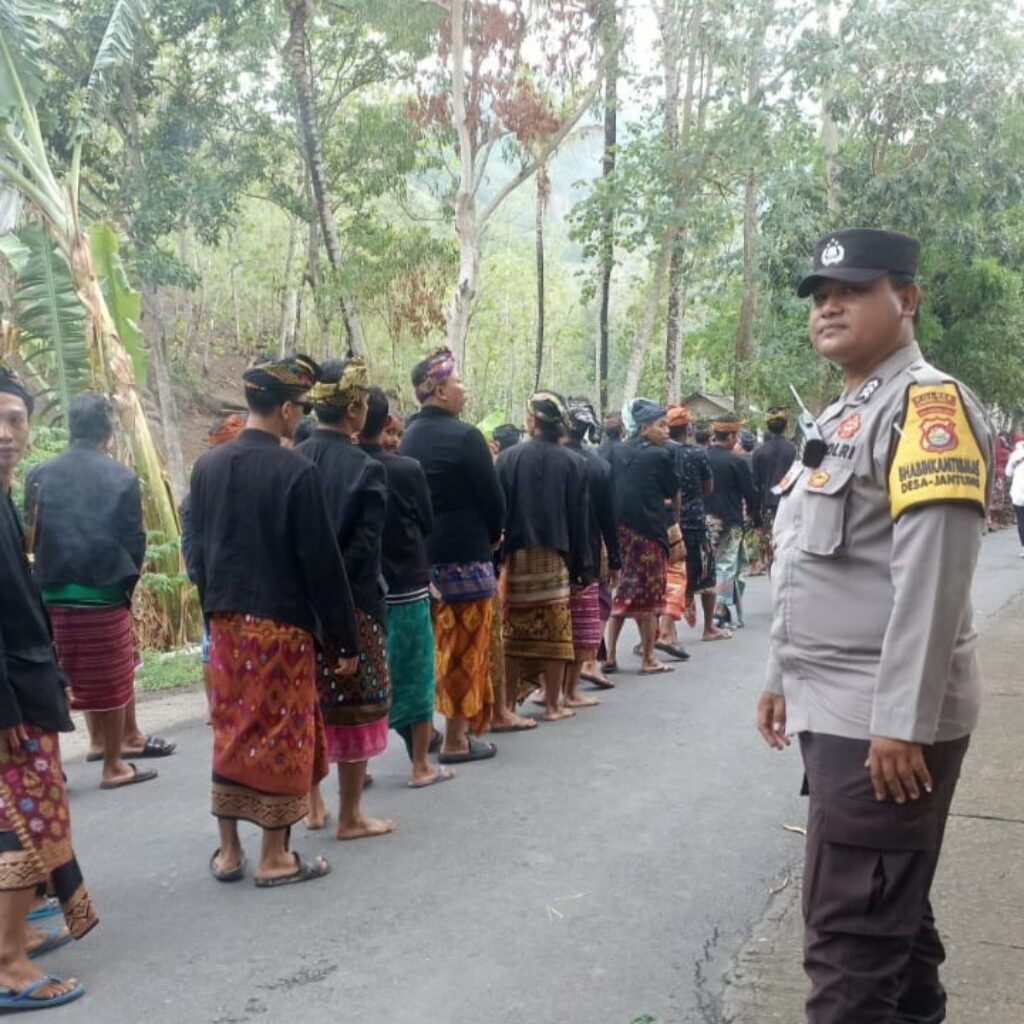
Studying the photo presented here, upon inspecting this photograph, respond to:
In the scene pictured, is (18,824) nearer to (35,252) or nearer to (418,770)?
(418,770)

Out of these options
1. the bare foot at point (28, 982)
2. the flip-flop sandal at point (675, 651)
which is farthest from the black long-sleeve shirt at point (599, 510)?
the bare foot at point (28, 982)

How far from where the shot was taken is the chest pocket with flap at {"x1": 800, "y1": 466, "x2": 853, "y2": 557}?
95.0 inches

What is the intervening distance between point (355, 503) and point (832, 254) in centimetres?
259

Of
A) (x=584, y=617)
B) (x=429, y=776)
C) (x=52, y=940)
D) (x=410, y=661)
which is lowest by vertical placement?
(x=429, y=776)

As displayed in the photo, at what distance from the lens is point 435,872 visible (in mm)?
4445

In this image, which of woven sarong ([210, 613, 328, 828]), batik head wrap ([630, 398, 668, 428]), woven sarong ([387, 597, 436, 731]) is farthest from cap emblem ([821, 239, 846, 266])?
batik head wrap ([630, 398, 668, 428])

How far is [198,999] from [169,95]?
1648 centimetres

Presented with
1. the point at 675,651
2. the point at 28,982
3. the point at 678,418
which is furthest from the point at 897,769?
the point at 678,418

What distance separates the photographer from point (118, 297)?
11016 mm

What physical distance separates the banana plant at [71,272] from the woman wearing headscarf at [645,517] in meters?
3.77

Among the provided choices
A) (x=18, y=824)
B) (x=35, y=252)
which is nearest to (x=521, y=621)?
(x=18, y=824)

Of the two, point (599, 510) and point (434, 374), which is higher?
point (434, 374)

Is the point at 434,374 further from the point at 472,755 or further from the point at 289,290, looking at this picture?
the point at 289,290

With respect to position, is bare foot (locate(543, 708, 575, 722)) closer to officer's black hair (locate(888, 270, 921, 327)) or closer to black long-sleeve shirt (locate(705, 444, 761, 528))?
black long-sleeve shirt (locate(705, 444, 761, 528))
